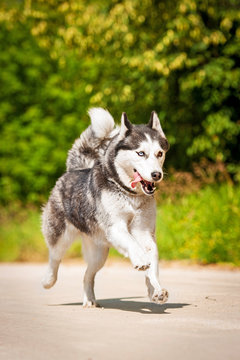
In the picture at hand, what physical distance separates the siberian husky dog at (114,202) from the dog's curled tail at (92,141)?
0.4 inches

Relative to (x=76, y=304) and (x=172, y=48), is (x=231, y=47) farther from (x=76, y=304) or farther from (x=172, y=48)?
(x=76, y=304)

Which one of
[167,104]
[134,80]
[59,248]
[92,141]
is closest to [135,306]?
[59,248]

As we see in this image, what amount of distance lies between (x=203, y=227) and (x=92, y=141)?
504cm

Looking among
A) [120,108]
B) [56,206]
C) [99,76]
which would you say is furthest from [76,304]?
[99,76]

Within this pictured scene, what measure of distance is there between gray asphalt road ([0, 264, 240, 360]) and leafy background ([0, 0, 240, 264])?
297cm

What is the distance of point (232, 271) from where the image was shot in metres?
11.0

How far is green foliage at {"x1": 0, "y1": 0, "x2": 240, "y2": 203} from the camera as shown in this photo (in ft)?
50.9

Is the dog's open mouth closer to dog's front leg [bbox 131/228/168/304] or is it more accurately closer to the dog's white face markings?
the dog's white face markings

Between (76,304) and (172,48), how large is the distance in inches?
394

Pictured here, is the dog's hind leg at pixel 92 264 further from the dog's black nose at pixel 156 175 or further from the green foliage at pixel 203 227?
the green foliage at pixel 203 227

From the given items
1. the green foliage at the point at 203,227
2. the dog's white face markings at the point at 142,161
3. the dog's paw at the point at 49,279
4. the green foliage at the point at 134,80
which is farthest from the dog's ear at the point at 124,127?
the green foliage at the point at 134,80

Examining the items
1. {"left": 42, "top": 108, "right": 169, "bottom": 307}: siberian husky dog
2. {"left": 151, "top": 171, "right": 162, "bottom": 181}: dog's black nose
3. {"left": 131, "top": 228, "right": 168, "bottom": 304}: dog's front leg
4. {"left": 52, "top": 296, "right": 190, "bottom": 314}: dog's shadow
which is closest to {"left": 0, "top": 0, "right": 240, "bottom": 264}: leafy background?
{"left": 52, "top": 296, "right": 190, "bottom": 314}: dog's shadow

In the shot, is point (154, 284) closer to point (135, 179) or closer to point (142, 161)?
point (135, 179)

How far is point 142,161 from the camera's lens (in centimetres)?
651
